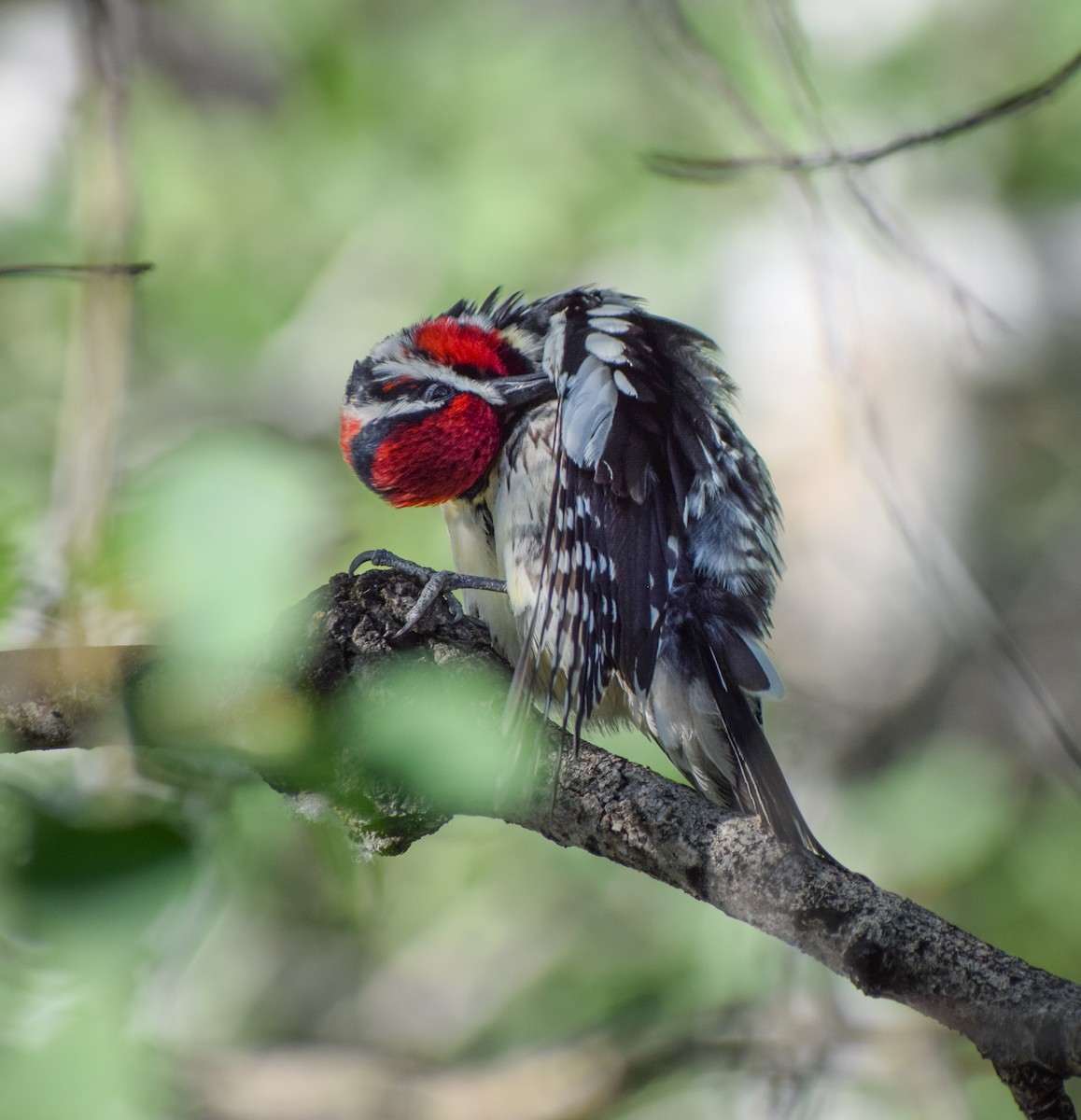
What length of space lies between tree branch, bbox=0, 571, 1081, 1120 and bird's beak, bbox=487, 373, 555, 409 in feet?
1.44

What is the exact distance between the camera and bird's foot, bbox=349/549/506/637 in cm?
135

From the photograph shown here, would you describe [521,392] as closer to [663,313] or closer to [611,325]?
[611,325]

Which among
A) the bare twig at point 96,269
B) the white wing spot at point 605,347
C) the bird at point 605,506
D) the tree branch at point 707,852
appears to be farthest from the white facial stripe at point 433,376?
the bare twig at point 96,269

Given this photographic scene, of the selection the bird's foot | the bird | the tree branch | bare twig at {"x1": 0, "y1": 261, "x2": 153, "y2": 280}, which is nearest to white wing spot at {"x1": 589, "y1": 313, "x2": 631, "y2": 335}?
the bird

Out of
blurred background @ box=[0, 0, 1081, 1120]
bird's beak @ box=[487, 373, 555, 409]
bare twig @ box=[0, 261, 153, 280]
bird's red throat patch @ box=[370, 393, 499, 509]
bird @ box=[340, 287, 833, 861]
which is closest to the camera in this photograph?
bare twig @ box=[0, 261, 153, 280]

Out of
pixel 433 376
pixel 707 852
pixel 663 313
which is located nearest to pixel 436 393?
pixel 433 376

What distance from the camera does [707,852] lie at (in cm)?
117

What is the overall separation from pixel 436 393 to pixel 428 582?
1.23 ft

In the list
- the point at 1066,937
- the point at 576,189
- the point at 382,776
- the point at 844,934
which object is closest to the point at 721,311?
the point at 576,189

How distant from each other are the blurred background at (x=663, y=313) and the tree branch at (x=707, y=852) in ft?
2.33

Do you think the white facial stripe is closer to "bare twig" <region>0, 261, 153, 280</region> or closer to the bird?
the bird

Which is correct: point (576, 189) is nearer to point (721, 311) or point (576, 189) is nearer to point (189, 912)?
point (721, 311)

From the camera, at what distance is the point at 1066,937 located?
10.2 feet

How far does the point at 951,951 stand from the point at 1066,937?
2.47m
